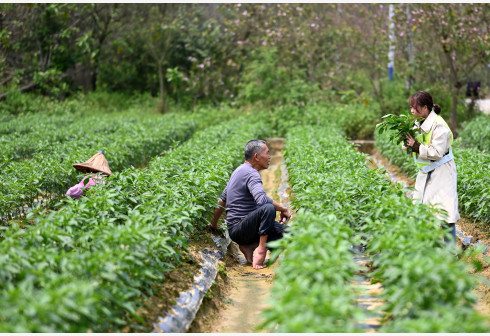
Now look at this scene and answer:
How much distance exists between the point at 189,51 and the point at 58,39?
19.5 feet

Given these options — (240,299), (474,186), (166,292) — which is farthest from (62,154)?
(474,186)

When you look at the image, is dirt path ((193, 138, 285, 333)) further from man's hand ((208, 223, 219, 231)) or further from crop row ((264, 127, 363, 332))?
crop row ((264, 127, 363, 332))

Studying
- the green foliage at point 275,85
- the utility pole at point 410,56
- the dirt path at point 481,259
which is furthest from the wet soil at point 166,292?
the green foliage at point 275,85

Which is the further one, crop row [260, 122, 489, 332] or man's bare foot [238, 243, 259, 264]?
man's bare foot [238, 243, 259, 264]

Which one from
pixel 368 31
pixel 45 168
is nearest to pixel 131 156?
pixel 45 168

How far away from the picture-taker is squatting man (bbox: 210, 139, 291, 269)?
582 cm

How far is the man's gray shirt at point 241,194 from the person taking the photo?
5941 millimetres

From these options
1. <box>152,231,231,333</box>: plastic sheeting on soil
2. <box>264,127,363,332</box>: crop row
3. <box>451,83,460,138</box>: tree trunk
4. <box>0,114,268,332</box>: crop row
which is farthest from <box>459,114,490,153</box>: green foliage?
<box>264,127,363,332</box>: crop row

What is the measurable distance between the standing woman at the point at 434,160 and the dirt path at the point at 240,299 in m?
1.76

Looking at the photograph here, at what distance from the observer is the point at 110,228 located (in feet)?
14.2

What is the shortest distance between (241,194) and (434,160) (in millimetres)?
2023

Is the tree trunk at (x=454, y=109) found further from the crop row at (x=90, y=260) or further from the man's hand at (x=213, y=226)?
the crop row at (x=90, y=260)

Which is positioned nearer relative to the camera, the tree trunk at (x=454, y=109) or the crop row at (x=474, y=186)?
the crop row at (x=474, y=186)

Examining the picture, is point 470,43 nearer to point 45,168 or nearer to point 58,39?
point 45,168
